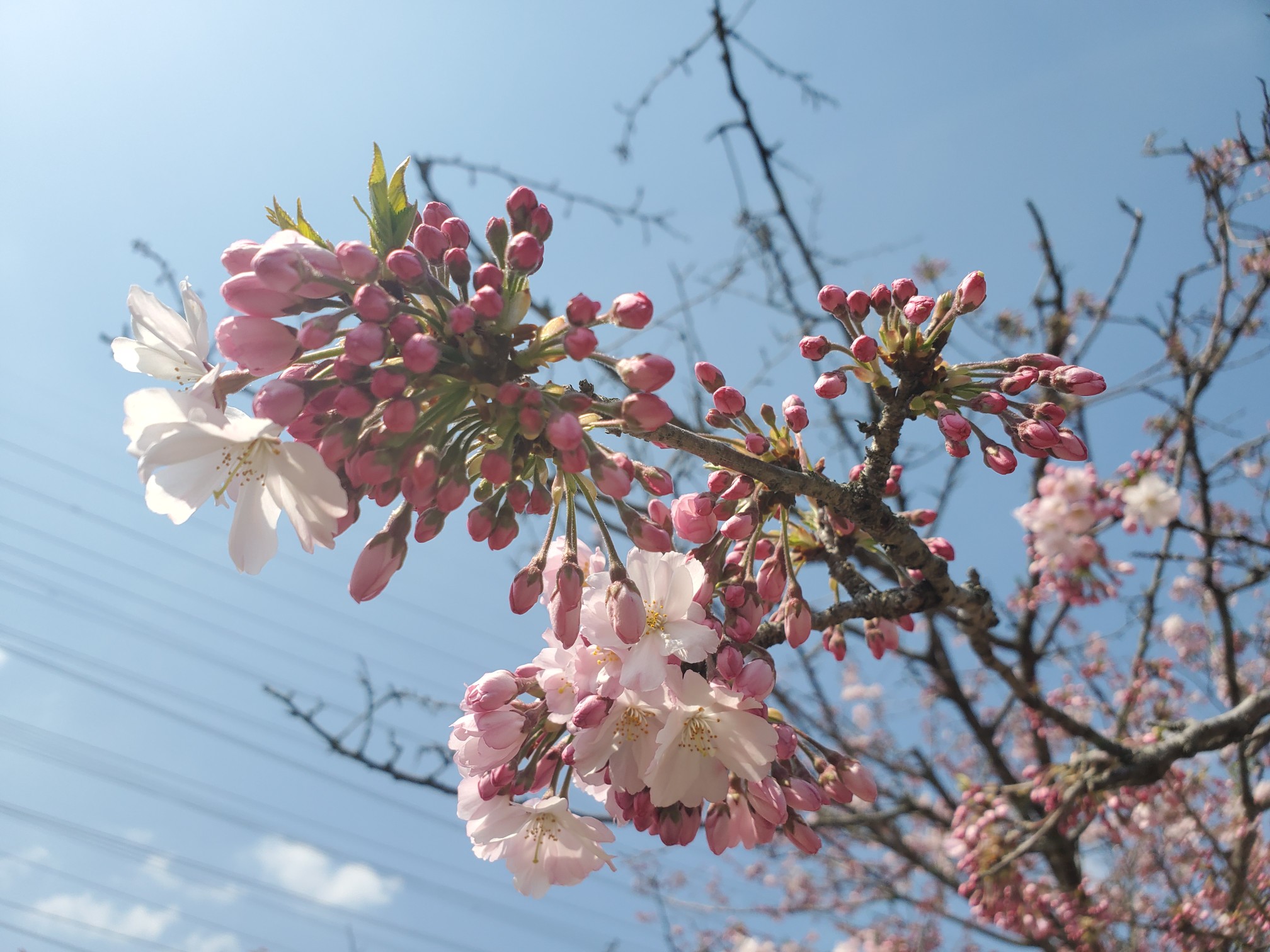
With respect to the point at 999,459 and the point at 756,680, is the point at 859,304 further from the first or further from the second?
the point at 756,680

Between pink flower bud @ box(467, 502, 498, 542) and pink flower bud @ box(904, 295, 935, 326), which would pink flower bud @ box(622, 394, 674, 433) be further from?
pink flower bud @ box(904, 295, 935, 326)

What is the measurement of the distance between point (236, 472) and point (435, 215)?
0.61 meters

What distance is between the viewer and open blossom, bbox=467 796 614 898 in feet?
5.22

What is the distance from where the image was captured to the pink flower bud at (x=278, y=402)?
114 cm

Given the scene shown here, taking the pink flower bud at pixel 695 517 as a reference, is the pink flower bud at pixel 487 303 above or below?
above

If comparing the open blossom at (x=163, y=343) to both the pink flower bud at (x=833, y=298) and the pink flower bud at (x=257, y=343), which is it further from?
the pink flower bud at (x=833, y=298)

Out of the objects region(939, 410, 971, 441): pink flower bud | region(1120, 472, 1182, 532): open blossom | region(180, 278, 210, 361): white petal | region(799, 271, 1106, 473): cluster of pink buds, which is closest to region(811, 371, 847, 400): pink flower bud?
region(799, 271, 1106, 473): cluster of pink buds

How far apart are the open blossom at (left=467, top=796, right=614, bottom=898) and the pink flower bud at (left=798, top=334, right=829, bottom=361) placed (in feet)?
3.65

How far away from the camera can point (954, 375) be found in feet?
4.97

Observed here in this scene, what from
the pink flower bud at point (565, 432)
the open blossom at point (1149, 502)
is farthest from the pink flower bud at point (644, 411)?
the open blossom at point (1149, 502)

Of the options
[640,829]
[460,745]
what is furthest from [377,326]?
[640,829]

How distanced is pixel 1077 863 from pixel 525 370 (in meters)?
4.79

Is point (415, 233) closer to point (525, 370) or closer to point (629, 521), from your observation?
point (525, 370)

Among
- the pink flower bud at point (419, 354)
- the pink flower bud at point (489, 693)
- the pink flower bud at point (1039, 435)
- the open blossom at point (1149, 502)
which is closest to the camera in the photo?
the pink flower bud at point (419, 354)
